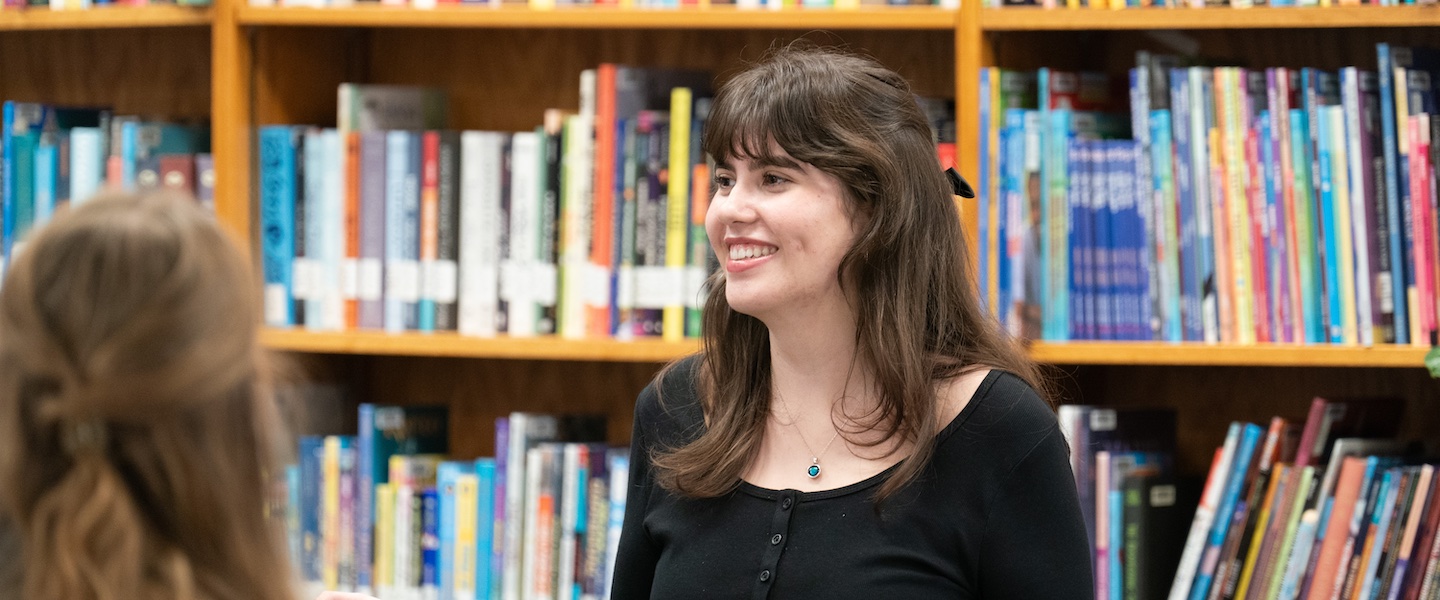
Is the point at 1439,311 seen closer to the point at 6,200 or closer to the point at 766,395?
the point at 766,395

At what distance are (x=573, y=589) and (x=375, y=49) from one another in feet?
3.18

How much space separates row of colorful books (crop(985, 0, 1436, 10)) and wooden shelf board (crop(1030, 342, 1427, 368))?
43cm

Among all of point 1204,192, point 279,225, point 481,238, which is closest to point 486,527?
point 481,238

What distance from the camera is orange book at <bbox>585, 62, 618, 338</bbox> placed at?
1.98 meters

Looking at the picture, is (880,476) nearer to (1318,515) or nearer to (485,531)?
(1318,515)

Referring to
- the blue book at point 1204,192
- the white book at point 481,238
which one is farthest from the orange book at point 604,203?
the blue book at point 1204,192

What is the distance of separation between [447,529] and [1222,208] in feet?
3.84

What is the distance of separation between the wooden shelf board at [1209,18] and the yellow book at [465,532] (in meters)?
0.98

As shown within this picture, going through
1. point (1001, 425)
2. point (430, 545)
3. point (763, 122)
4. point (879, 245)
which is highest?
point (763, 122)

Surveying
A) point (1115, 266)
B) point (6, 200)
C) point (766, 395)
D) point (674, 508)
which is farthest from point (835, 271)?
point (6, 200)

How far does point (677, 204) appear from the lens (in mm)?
1972

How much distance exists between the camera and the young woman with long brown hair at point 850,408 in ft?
4.44

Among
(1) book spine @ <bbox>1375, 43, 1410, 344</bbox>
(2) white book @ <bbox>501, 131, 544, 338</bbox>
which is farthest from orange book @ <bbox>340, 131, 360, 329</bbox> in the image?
(1) book spine @ <bbox>1375, 43, 1410, 344</bbox>

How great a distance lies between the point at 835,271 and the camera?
146 cm
